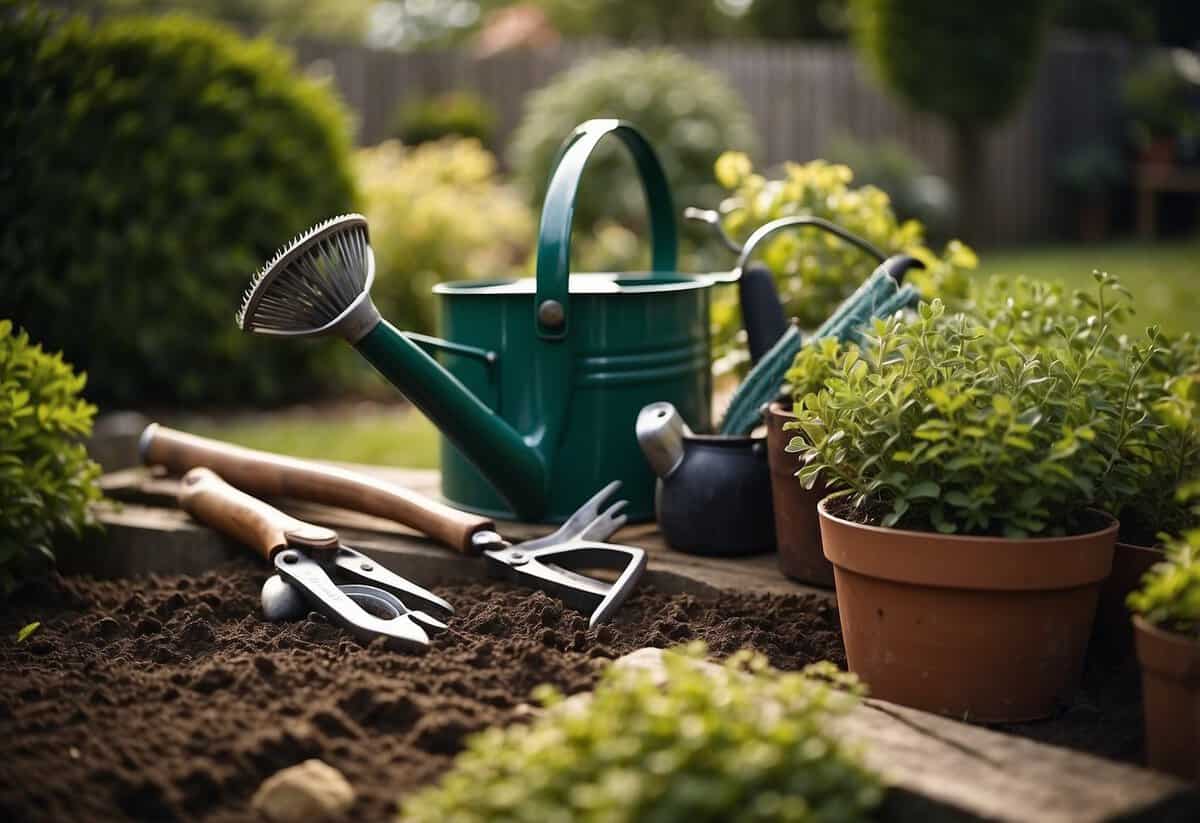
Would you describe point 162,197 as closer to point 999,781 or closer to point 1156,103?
point 999,781

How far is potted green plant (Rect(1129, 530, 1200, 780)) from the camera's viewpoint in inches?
A: 53.4

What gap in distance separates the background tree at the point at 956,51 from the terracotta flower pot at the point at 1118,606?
32.1 ft

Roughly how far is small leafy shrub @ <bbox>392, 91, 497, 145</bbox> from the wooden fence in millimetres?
304

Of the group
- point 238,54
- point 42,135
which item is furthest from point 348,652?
point 238,54

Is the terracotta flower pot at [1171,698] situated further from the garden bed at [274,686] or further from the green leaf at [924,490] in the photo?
the green leaf at [924,490]

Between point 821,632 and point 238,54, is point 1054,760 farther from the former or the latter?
point 238,54

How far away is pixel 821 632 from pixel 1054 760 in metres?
0.58

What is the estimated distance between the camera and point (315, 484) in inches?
94.9

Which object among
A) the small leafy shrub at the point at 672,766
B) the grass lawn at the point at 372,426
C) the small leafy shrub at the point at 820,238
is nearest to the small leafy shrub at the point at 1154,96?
the grass lawn at the point at 372,426

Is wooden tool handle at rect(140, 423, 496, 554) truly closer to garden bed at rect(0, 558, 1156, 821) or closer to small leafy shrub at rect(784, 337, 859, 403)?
garden bed at rect(0, 558, 1156, 821)

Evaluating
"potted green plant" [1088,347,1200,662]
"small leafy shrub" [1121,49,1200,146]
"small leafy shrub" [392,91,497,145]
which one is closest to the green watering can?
"potted green plant" [1088,347,1200,662]

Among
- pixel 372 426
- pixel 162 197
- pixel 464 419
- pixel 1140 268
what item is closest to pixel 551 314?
pixel 464 419

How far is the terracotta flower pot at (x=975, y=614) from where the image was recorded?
1.55 m

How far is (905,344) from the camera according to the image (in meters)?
1.76
